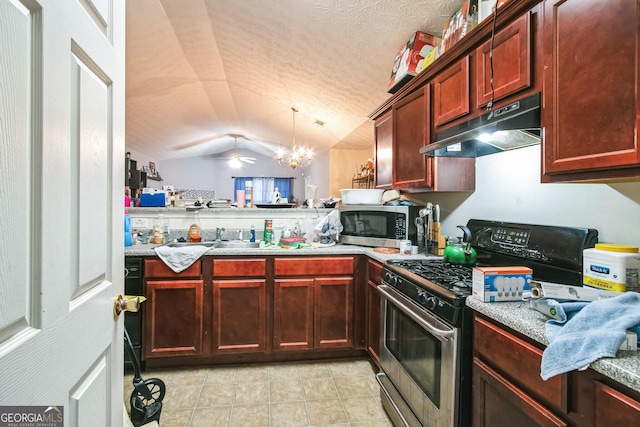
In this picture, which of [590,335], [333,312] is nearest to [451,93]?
[590,335]

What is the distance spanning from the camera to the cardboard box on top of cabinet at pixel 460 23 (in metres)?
1.56

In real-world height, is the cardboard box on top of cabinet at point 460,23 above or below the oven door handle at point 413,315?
above

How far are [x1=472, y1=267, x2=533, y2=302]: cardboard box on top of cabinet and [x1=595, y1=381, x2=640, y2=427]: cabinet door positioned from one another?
1.27 feet

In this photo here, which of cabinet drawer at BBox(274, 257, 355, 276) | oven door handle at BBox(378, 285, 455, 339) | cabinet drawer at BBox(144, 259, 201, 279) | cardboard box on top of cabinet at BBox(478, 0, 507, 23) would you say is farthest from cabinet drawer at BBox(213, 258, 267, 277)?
cardboard box on top of cabinet at BBox(478, 0, 507, 23)

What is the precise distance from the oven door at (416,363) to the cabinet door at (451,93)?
3.39 feet

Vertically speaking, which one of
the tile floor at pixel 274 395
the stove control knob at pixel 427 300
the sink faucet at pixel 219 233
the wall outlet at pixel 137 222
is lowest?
the tile floor at pixel 274 395

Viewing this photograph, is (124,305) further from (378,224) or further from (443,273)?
(378,224)

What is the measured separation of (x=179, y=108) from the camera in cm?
487

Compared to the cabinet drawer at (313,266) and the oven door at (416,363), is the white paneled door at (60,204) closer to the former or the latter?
the oven door at (416,363)

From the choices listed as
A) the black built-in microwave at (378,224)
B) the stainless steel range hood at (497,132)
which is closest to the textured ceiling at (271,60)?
the stainless steel range hood at (497,132)

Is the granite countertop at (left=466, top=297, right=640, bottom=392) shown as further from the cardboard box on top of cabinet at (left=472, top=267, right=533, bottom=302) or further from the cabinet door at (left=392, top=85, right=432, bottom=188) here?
the cabinet door at (left=392, top=85, right=432, bottom=188)

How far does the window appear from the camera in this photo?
902 centimetres

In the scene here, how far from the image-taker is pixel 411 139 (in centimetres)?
206

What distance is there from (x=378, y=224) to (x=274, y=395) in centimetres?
140
